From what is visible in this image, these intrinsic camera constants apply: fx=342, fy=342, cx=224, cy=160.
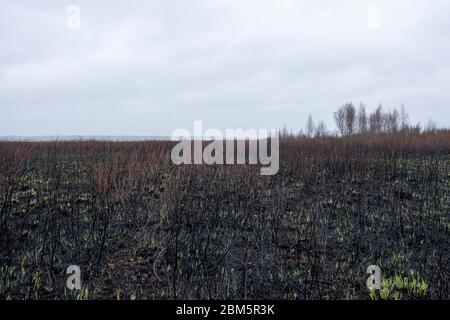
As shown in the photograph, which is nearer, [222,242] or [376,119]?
[222,242]

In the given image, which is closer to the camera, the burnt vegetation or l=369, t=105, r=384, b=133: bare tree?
the burnt vegetation

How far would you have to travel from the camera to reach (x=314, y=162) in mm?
8938

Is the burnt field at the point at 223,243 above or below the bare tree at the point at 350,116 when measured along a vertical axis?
below

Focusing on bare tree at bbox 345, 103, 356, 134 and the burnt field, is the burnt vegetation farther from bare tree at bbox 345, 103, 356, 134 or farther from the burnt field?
bare tree at bbox 345, 103, 356, 134

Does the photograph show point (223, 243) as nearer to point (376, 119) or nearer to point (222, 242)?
point (222, 242)

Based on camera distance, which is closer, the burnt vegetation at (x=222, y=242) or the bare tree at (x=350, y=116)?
the burnt vegetation at (x=222, y=242)

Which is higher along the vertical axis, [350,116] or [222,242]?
[350,116]

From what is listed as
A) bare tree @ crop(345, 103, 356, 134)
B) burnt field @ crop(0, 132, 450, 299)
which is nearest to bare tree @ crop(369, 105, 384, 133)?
bare tree @ crop(345, 103, 356, 134)

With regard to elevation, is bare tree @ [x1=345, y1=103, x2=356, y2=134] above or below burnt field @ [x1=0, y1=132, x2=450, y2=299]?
above

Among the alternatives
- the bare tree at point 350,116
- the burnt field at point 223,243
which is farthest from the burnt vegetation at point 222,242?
the bare tree at point 350,116

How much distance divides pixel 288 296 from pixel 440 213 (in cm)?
375

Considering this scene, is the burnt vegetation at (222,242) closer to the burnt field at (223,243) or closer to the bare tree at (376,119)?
the burnt field at (223,243)

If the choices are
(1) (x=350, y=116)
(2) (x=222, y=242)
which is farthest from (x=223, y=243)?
(1) (x=350, y=116)
